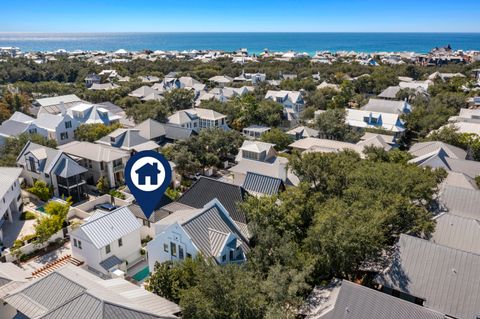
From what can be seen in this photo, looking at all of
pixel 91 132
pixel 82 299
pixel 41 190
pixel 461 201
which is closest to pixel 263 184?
pixel 461 201

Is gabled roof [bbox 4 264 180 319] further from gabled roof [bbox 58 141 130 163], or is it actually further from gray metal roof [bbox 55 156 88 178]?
gabled roof [bbox 58 141 130 163]

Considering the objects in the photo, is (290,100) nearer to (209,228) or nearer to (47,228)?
(209,228)

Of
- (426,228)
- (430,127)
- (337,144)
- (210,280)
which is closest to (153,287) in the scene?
(210,280)

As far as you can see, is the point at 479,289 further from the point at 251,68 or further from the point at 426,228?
the point at 251,68

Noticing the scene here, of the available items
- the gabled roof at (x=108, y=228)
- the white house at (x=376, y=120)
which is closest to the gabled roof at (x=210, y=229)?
the gabled roof at (x=108, y=228)

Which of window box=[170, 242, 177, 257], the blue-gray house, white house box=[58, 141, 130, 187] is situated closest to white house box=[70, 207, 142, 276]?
window box=[170, 242, 177, 257]

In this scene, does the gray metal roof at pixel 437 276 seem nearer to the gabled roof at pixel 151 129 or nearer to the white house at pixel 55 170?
the white house at pixel 55 170

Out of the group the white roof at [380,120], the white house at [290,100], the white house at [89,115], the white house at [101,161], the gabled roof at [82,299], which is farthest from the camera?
the white house at [290,100]
